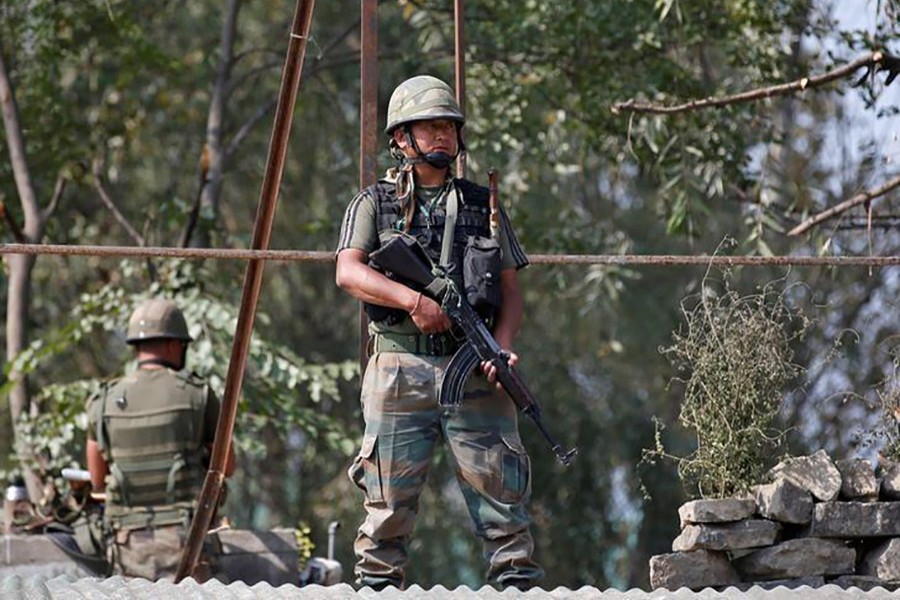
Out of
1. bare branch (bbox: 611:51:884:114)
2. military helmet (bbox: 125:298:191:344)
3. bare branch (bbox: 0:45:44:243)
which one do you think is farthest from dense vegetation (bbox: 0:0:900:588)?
military helmet (bbox: 125:298:191:344)

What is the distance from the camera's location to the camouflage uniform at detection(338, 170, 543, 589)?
6230 millimetres

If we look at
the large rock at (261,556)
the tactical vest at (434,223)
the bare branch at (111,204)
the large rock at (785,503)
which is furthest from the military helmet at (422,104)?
the bare branch at (111,204)

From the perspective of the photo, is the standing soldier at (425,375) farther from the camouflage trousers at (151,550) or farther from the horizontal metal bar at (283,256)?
the camouflage trousers at (151,550)

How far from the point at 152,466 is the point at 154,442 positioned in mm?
109

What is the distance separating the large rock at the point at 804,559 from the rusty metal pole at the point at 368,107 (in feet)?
5.53

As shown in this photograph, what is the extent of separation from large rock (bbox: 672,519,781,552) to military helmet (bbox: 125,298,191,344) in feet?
10.2

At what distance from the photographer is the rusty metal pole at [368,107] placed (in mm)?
7250

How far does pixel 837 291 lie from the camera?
19.9 metres

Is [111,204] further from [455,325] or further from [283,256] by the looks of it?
[455,325]

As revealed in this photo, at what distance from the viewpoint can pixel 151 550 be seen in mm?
8547

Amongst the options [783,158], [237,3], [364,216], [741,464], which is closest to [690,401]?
[741,464]

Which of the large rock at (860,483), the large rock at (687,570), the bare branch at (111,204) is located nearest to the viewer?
the large rock at (687,570)

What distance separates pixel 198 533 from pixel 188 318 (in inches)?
168

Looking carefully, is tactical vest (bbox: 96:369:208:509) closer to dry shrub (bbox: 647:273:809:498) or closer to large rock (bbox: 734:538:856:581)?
dry shrub (bbox: 647:273:809:498)
